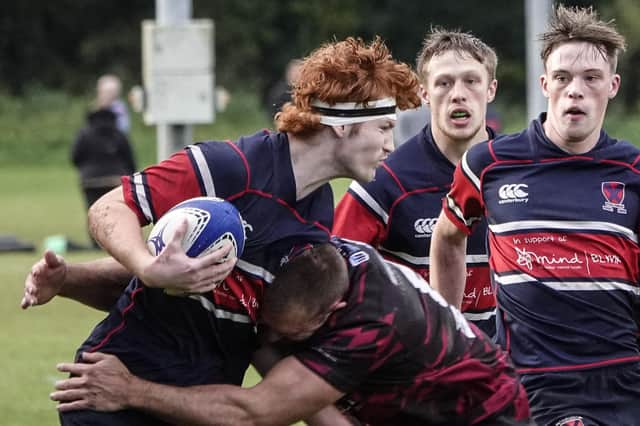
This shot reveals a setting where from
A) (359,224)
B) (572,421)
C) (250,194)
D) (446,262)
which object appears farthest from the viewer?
(359,224)

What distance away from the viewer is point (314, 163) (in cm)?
479

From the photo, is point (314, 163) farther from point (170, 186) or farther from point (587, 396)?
point (587, 396)

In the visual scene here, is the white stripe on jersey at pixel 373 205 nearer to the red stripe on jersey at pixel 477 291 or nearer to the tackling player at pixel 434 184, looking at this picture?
the tackling player at pixel 434 184

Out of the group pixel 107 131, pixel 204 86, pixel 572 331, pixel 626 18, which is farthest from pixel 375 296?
pixel 626 18

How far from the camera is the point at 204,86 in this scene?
1125cm

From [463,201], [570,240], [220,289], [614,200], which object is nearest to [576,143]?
[614,200]

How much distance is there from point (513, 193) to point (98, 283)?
66.6 inches

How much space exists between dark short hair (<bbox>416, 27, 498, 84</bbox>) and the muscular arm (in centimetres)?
103

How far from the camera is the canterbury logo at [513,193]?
5.39m

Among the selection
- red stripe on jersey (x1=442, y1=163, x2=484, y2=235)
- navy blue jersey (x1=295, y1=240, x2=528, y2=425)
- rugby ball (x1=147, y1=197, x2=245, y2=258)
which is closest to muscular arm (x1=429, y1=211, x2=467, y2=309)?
red stripe on jersey (x1=442, y1=163, x2=484, y2=235)

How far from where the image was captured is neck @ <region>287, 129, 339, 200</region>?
4.78 metres

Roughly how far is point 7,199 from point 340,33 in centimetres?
2835

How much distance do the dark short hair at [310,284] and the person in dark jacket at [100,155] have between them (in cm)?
1307

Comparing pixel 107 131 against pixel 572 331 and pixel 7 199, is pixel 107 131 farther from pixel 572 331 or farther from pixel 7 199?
pixel 572 331
